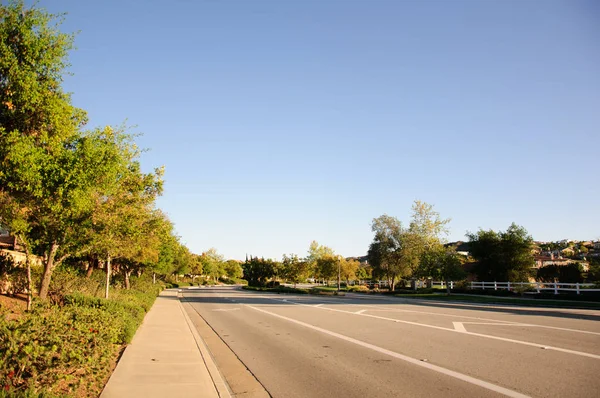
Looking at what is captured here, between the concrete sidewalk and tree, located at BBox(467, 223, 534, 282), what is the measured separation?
129 feet

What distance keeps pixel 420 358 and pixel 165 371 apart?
5.41 metres

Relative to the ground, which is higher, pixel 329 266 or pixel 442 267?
pixel 442 267

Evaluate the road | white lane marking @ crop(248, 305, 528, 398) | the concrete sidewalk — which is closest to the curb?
the concrete sidewalk

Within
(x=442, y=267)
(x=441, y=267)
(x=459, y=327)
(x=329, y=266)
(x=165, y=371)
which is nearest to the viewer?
(x=165, y=371)

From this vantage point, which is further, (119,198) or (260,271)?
(260,271)

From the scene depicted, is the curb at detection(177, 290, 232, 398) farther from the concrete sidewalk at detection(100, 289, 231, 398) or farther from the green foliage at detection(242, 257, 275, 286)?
the green foliage at detection(242, 257, 275, 286)

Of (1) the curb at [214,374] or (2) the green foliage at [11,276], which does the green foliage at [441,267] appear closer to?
(1) the curb at [214,374]

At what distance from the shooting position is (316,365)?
894 cm

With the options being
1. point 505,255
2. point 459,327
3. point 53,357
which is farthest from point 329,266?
point 53,357

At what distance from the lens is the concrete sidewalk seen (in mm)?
6695

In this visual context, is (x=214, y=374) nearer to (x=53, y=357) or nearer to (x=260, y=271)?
(x=53, y=357)

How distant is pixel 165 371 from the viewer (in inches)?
319

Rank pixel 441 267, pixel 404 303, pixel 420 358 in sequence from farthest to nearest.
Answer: pixel 441 267 < pixel 404 303 < pixel 420 358

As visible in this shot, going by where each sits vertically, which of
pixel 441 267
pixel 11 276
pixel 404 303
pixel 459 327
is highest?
pixel 441 267
